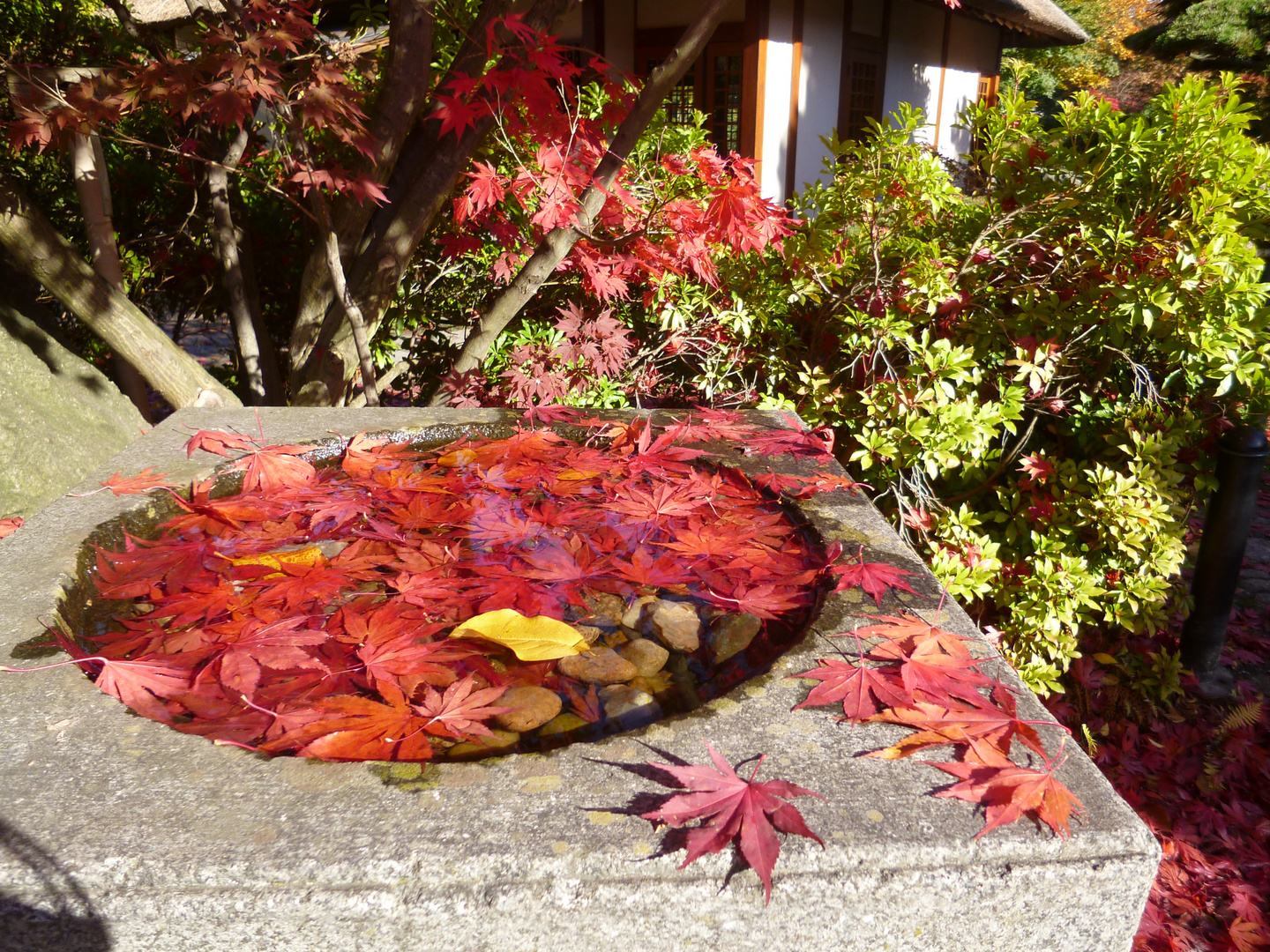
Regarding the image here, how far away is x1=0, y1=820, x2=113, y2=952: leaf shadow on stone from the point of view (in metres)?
0.81

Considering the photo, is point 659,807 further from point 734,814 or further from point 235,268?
point 235,268

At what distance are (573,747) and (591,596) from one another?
1.47 feet

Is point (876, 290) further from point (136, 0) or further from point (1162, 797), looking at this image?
point (136, 0)

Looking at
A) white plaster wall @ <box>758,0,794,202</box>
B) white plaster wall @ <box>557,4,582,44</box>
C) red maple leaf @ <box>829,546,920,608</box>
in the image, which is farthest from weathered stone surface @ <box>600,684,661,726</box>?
white plaster wall @ <box>557,4,582,44</box>

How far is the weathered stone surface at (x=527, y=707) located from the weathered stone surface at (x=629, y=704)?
0.07 m

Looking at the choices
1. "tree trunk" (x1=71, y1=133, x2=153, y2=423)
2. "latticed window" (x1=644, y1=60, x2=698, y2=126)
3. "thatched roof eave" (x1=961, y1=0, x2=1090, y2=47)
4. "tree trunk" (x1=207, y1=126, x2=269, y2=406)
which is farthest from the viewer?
"thatched roof eave" (x1=961, y1=0, x2=1090, y2=47)

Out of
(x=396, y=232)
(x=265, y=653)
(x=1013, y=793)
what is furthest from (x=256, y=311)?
(x=1013, y=793)

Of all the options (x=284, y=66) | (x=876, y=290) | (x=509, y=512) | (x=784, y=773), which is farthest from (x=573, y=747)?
(x=284, y=66)

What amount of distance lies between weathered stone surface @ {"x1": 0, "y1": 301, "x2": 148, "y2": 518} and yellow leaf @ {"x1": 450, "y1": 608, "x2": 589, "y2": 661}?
1834mm

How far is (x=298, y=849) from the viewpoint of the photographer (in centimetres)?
84

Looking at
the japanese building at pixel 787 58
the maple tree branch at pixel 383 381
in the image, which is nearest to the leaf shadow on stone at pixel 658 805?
the maple tree branch at pixel 383 381

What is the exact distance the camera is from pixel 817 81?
26.2 feet

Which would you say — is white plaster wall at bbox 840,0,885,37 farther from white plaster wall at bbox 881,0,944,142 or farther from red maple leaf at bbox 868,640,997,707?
red maple leaf at bbox 868,640,997,707

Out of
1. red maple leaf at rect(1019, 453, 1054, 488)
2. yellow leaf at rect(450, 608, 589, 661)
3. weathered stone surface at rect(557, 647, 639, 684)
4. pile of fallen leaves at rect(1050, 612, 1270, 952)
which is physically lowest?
pile of fallen leaves at rect(1050, 612, 1270, 952)
